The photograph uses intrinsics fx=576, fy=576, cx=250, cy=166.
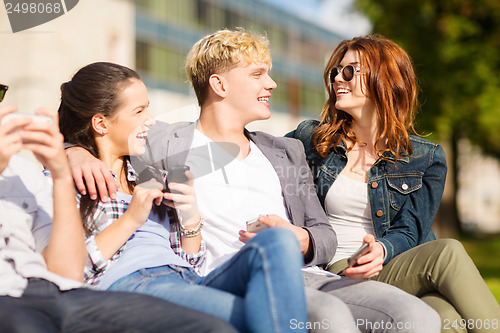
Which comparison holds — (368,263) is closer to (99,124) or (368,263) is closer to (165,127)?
(165,127)

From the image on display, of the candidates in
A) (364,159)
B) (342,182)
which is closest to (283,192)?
(342,182)

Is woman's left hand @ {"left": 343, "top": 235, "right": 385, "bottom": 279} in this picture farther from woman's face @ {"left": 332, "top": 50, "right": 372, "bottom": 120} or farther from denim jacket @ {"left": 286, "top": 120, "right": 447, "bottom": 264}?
woman's face @ {"left": 332, "top": 50, "right": 372, "bottom": 120}

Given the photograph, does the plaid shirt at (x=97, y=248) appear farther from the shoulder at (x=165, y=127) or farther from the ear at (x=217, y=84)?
the ear at (x=217, y=84)

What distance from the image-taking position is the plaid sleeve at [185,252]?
305 cm

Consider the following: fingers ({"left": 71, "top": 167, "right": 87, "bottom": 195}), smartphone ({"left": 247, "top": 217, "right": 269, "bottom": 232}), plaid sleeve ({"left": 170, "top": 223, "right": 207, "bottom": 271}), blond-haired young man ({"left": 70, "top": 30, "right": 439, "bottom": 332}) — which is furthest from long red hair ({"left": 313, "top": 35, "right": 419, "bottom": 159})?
fingers ({"left": 71, "top": 167, "right": 87, "bottom": 195})

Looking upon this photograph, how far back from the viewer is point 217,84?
11.7ft

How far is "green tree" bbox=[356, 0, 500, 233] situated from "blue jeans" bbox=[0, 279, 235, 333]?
12.1m

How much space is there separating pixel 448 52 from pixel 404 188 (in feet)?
36.3

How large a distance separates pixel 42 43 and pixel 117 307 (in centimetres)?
1838

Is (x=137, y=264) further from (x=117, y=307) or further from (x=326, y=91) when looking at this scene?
(x=326, y=91)

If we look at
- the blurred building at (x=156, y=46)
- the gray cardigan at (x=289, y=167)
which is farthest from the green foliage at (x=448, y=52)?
the gray cardigan at (x=289, y=167)

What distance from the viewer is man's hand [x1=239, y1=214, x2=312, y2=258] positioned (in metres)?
2.88

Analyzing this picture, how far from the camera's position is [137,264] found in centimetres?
278

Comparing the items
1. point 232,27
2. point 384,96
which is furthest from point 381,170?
point 232,27
